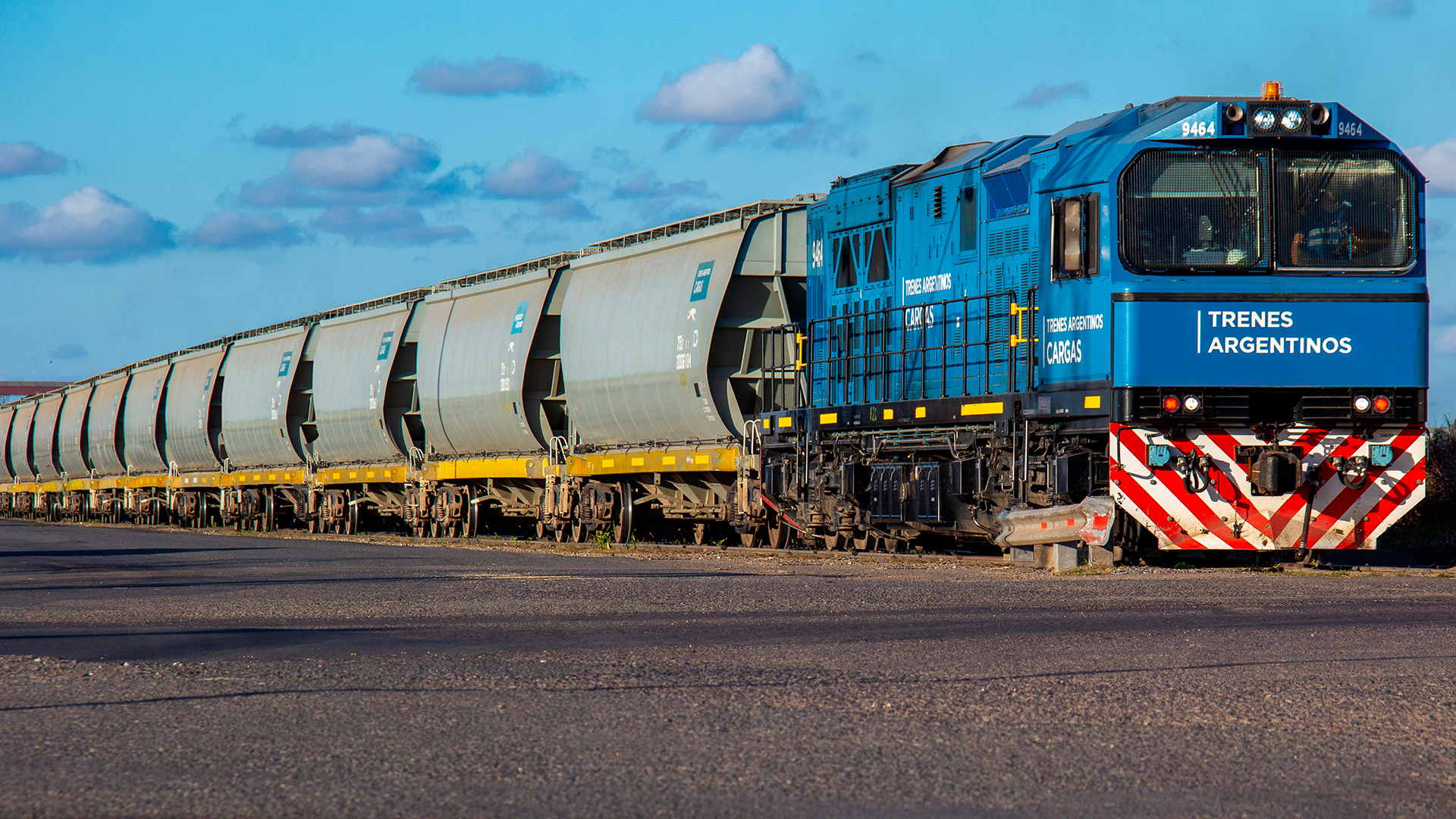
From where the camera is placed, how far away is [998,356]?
14.2 m

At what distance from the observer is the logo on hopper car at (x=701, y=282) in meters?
18.4

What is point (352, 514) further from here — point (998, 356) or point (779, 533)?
point (998, 356)

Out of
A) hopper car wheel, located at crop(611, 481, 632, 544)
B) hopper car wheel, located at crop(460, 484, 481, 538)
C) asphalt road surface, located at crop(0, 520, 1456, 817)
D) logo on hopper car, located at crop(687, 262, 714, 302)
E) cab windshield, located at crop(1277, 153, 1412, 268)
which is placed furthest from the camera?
hopper car wheel, located at crop(460, 484, 481, 538)

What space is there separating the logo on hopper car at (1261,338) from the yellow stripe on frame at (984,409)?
2.00m

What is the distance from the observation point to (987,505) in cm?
1434

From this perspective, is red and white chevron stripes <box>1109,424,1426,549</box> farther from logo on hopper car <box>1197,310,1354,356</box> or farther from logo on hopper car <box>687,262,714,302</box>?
logo on hopper car <box>687,262,714,302</box>

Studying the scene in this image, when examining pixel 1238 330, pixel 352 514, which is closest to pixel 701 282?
pixel 1238 330

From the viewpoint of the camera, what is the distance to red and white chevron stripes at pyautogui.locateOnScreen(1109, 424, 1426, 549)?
12117 mm

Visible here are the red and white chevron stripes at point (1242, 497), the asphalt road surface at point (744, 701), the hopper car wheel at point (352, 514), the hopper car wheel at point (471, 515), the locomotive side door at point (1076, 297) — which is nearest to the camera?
the asphalt road surface at point (744, 701)

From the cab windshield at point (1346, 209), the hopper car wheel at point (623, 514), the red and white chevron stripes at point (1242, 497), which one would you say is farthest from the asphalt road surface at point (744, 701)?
the hopper car wheel at point (623, 514)

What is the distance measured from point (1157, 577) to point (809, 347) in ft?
21.9

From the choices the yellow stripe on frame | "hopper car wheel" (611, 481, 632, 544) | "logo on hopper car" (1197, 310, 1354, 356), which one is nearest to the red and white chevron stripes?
"logo on hopper car" (1197, 310, 1354, 356)

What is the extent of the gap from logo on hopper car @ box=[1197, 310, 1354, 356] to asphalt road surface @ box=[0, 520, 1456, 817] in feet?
6.49

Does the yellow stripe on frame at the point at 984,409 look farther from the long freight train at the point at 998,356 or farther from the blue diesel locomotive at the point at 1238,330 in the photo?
the blue diesel locomotive at the point at 1238,330
